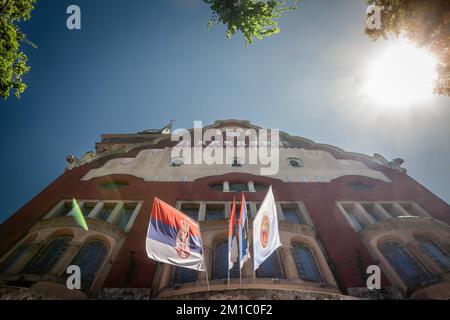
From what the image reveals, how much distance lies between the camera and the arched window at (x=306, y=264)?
12.5 meters

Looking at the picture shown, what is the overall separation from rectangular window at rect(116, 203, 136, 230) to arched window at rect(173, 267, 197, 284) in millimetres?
4755

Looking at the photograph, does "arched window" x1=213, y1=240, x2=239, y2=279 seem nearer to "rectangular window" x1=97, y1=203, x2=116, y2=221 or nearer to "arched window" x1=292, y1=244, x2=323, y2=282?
"arched window" x1=292, y1=244, x2=323, y2=282

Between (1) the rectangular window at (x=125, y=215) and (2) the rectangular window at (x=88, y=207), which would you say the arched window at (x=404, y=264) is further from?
(2) the rectangular window at (x=88, y=207)

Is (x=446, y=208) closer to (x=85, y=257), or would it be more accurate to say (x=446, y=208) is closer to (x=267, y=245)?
(x=267, y=245)

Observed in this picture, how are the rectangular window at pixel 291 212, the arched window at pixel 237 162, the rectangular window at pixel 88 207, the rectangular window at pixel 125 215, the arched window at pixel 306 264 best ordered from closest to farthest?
the arched window at pixel 306 264 → the rectangular window at pixel 125 215 → the rectangular window at pixel 291 212 → the rectangular window at pixel 88 207 → the arched window at pixel 237 162

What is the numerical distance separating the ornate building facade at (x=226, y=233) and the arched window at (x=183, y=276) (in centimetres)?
5

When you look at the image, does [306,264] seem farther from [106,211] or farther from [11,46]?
[11,46]

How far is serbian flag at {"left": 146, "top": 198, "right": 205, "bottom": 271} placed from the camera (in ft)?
32.4

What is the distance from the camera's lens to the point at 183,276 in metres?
12.4

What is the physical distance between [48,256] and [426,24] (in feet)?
63.1

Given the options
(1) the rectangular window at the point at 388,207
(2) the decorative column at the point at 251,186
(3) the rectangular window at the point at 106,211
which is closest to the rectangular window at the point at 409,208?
(1) the rectangular window at the point at 388,207

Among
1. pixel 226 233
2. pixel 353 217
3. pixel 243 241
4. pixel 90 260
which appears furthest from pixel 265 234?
pixel 353 217

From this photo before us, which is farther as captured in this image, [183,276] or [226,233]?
[226,233]
